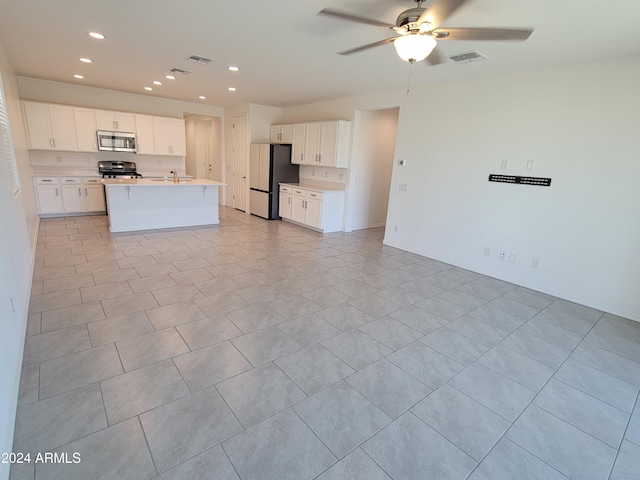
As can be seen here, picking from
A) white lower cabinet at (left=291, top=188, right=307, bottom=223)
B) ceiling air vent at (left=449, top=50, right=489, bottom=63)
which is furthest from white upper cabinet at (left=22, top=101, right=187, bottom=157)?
ceiling air vent at (left=449, top=50, right=489, bottom=63)

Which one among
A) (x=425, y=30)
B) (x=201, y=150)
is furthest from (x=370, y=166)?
(x=201, y=150)

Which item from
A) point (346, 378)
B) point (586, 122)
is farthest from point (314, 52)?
point (346, 378)

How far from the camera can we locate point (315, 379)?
213 cm

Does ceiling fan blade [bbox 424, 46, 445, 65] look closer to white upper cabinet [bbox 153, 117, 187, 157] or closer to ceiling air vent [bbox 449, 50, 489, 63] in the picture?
ceiling air vent [bbox 449, 50, 489, 63]

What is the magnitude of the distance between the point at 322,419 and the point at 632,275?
3635 millimetres

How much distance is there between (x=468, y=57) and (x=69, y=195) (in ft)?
23.7

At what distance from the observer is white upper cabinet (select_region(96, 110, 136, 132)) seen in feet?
20.8

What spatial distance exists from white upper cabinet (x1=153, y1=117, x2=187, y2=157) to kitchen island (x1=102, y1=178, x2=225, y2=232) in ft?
5.11

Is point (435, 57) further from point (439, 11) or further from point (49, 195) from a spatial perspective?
point (49, 195)

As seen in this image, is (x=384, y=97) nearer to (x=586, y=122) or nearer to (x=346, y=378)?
(x=586, y=122)

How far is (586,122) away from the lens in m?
3.39

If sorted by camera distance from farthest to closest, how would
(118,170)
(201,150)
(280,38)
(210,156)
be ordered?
(201,150) → (210,156) → (118,170) → (280,38)

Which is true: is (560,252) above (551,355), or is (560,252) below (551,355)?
above

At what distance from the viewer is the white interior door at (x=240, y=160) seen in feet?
24.8
